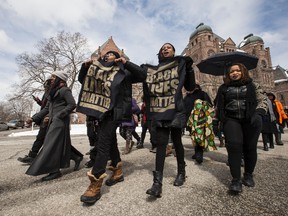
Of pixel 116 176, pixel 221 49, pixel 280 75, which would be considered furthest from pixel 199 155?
pixel 280 75

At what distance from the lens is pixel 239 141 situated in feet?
7.52

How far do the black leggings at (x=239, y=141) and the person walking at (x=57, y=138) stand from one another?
2.56 m

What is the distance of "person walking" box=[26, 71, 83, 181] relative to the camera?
9.01 feet

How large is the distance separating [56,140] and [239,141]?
2770 millimetres

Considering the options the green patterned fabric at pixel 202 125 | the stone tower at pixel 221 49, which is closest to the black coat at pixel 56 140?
the green patterned fabric at pixel 202 125

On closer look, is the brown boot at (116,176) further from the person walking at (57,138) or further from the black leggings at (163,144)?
the person walking at (57,138)

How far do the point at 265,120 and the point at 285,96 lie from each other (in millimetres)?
59471

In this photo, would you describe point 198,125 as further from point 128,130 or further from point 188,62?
point 128,130

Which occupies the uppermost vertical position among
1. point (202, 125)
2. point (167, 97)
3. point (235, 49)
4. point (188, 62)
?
point (235, 49)

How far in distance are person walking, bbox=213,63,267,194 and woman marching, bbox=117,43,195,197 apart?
56 cm

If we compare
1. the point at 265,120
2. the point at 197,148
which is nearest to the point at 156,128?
the point at 197,148

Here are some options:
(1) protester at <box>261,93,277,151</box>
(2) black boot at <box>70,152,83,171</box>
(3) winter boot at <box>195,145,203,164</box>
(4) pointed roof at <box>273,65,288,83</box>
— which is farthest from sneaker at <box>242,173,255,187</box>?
(4) pointed roof at <box>273,65,288,83</box>

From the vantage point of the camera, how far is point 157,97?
8.34 ft

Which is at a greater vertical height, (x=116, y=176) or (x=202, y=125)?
(x=202, y=125)
